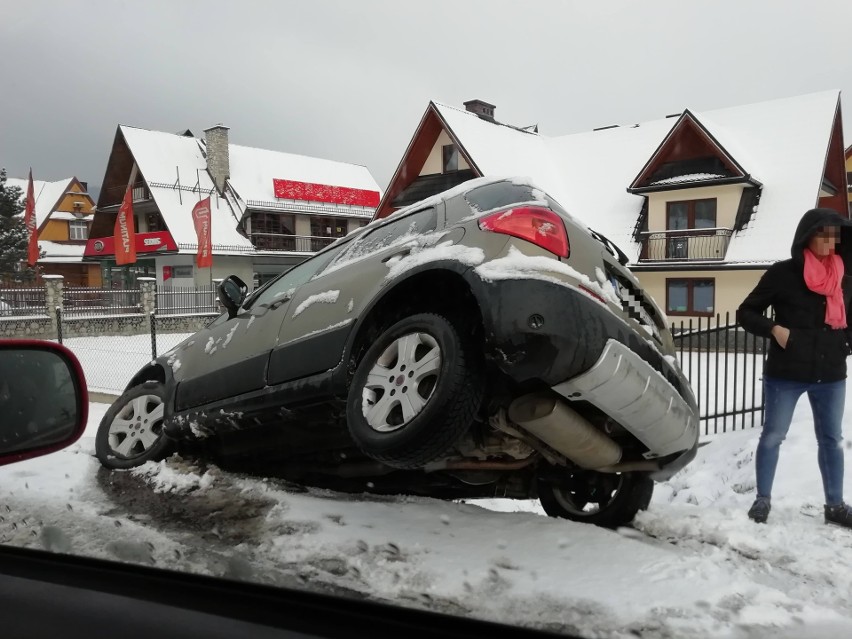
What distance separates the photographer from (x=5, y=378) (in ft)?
5.55

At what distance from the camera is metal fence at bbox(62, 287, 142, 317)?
11.8 ft

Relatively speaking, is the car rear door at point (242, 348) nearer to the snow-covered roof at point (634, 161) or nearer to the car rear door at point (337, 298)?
the car rear door at point (337, 298)

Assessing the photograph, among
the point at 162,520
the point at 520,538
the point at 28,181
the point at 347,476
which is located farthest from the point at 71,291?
the point at 520,538

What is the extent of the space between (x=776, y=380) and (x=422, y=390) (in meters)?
2.18

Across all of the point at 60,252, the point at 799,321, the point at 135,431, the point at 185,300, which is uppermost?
the point at 60,252

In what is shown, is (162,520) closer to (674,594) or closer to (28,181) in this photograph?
(28,181)

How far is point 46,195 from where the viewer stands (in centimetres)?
290

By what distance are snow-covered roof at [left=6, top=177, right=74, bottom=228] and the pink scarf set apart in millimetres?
3556

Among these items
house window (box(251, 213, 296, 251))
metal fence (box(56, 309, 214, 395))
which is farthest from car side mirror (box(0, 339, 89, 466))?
metal fence (box(56, 309, 214, 395))

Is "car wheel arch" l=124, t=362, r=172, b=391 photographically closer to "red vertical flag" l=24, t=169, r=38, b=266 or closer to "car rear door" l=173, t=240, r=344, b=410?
"car rear door" l=173, t=240, r=344, b=410

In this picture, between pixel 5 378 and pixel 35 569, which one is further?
pixel 5 378

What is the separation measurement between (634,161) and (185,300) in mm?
2789

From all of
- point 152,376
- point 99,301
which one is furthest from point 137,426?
point 99,301

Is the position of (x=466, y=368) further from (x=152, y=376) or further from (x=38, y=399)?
(x=152, y=376)
